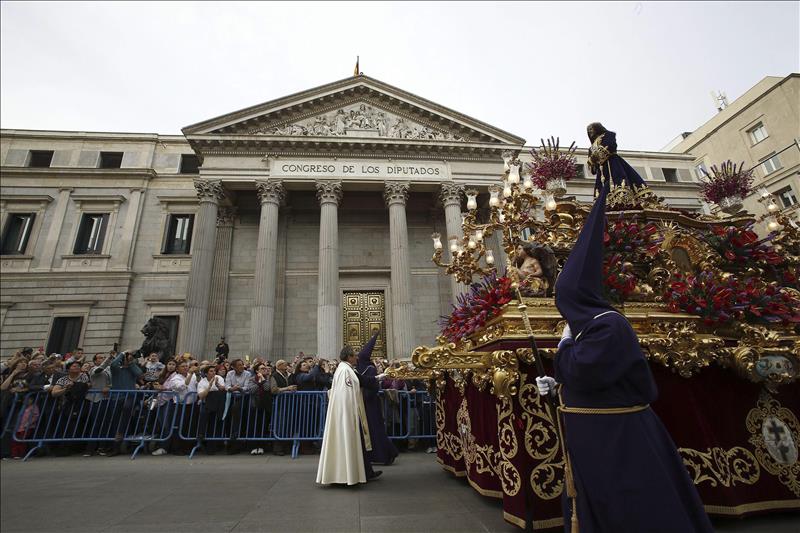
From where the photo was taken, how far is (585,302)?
7.22 ft

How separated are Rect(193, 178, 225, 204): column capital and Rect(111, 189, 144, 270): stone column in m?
6.51

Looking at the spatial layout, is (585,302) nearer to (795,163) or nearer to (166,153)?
(795,163)

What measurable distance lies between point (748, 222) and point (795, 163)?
41.2 inches

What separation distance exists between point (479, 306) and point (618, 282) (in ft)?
4.39

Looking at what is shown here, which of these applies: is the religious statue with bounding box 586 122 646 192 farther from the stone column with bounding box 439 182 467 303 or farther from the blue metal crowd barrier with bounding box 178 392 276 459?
the stone column with bounding box 439 182 467 303

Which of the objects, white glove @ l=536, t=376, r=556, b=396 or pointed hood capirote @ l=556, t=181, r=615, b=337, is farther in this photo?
white glove @ l=536, t=376, r=556, b=396

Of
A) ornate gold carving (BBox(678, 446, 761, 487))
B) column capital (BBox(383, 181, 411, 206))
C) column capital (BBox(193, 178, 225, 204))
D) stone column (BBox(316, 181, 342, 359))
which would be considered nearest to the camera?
ornate gold carving (BBox(678, 446, 761, 487))

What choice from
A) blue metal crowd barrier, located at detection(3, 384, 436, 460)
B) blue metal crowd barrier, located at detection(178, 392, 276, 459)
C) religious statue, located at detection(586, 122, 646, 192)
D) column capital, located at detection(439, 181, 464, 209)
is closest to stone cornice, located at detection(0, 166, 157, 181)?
column capital, located at detection(439, 181, 464, 209)

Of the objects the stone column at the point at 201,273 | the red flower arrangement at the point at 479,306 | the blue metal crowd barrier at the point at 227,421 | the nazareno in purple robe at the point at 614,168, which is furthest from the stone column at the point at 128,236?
the nazareno in purple robe at the point at 614,168

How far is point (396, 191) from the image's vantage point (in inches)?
791

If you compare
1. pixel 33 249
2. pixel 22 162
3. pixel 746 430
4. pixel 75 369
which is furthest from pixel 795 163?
pixel 22 162

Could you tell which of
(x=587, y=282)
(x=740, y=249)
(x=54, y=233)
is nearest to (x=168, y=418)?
(x=587, y=282)

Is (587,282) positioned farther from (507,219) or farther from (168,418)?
(168,418)

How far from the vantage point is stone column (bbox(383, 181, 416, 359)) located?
17.4 metres
